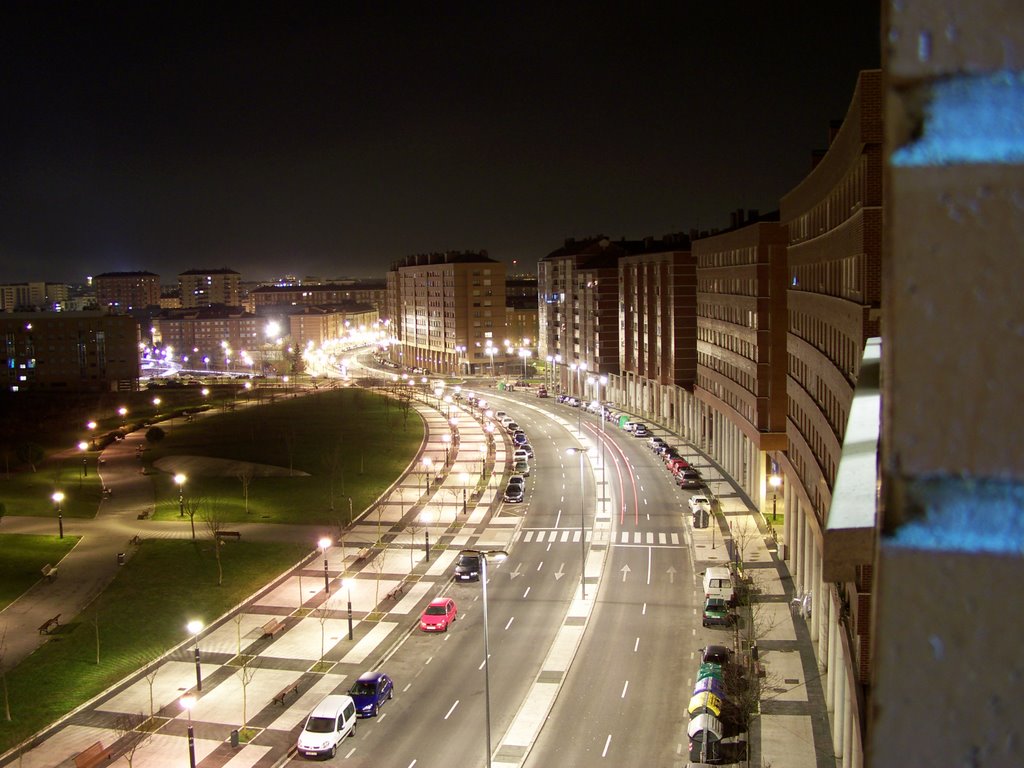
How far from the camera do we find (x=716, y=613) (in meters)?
33.3

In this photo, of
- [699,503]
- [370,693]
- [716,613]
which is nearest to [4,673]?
[370,693]

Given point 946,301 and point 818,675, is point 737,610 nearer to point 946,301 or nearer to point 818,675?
point 818,675

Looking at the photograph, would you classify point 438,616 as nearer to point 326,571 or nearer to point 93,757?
point 326,571

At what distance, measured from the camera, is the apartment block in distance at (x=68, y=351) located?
137m

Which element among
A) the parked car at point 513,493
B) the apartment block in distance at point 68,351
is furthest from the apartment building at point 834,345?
the apartment block in distance at point 68,351

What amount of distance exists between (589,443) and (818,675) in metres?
43.6

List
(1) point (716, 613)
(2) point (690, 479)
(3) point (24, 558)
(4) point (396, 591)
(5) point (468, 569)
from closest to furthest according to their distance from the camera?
(1) point (716, 613) → (4) point (396, 591) → (5) point (468, 569) → (3) point (24, 558) → (2) point (690, 479)

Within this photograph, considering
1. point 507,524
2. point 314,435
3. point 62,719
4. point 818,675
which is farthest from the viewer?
point 314,435

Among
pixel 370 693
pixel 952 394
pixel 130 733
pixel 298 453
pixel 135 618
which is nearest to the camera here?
pixel 952 394

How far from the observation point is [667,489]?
5662cm

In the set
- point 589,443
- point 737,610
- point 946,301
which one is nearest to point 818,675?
point 737,610

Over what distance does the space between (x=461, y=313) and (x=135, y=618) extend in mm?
100660

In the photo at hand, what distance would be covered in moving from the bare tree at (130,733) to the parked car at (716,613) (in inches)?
742

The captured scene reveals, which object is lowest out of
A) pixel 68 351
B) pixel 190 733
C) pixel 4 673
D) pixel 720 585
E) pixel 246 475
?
pixel 4 673
